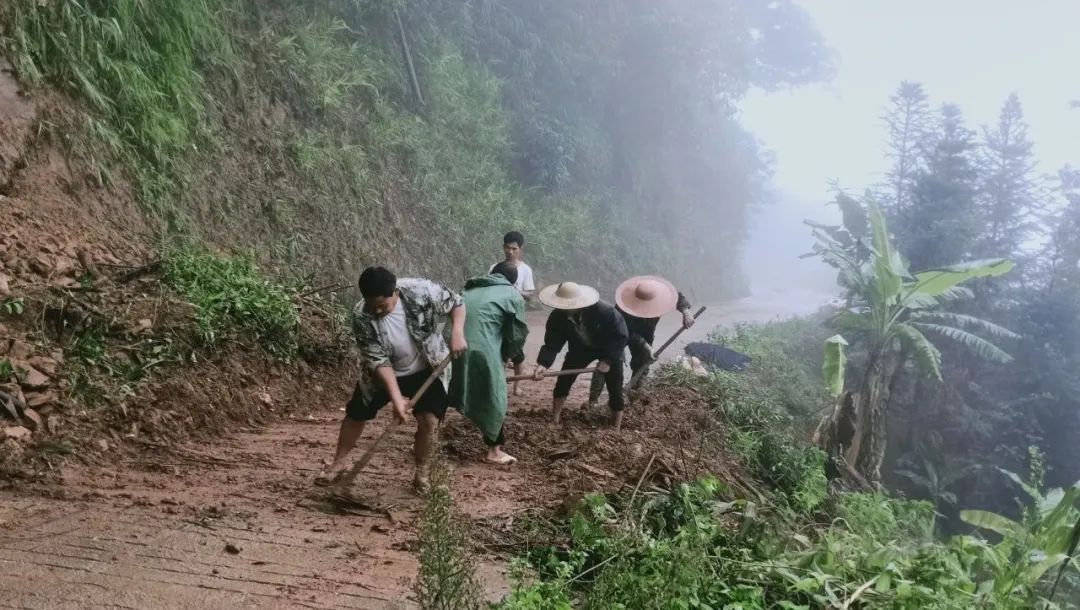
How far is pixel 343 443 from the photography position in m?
4.17

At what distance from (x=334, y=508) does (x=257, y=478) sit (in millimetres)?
752

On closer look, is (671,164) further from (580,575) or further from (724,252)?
(580,575)

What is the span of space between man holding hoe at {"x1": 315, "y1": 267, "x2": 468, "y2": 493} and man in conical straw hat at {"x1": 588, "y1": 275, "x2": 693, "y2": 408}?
2652 millimetres

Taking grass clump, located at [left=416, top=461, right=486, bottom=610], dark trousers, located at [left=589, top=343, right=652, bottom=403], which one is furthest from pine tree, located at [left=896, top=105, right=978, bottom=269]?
grass clump, located at [left=416, top=461, right=486, bottom=610]

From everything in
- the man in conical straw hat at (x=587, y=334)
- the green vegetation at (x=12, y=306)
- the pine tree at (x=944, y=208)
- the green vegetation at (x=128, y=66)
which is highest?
the pine tree at (x=944, y=208)

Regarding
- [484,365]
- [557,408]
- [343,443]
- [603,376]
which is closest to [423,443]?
[343,443]

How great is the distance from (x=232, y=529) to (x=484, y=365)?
1.86 m

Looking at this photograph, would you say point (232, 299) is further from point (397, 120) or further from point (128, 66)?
point (397, 120)

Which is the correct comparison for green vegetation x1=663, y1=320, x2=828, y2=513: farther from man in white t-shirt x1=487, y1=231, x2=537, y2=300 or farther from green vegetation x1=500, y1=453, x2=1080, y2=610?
man in white t-shirt x1=487, y1=231, x2=537, y2=300

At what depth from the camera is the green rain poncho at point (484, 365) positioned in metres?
4.63

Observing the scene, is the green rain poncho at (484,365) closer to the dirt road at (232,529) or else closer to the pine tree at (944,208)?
the dirt road at (232,529)

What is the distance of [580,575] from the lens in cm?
300

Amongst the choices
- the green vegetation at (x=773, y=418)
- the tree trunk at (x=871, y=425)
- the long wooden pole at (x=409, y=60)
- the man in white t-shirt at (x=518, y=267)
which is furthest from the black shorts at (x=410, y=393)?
the long wooden pole at (x=409, y=60)

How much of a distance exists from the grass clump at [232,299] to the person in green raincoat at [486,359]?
2.11 meters
